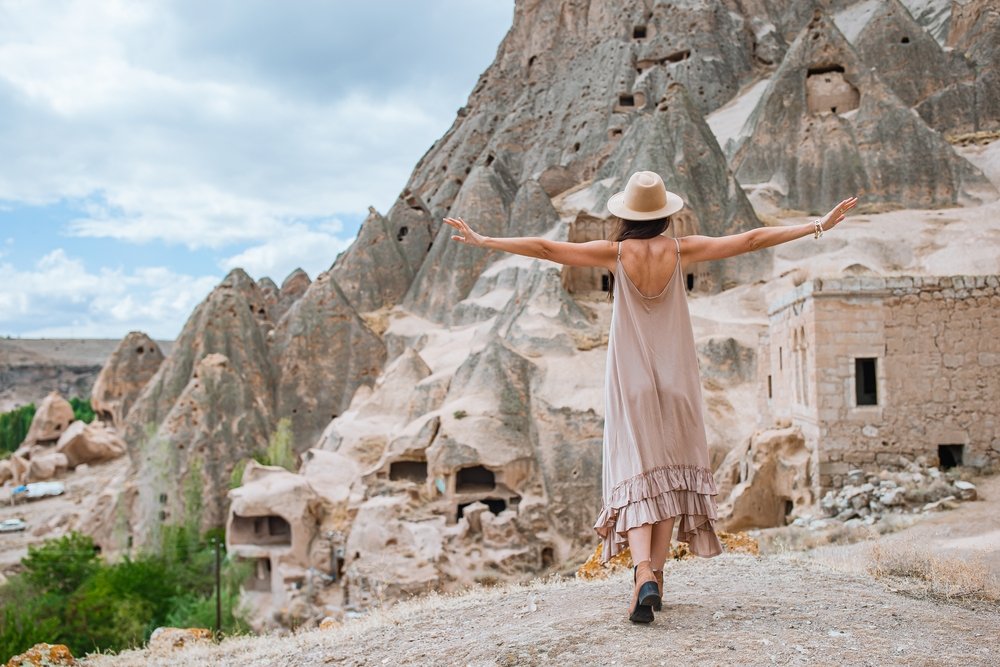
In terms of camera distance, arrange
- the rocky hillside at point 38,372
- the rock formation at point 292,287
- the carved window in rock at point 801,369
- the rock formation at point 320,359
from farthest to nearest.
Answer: the rocky hillside at point 38,372
the rock formation at point 292,287
the rock formation at point 320,359
the carved window in rock at point 801,369

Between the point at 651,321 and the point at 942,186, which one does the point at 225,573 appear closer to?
the point at 651,321

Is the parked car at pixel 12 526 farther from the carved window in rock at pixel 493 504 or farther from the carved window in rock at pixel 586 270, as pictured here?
the carved window in rock at pixel 586 270

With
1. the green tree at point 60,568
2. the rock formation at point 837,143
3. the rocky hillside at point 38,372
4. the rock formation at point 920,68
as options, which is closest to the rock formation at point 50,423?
the green tree at point 60,568

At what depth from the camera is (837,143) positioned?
89.7 feet

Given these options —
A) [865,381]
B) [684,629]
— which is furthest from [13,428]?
[684,629]

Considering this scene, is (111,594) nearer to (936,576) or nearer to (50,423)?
(936,576)

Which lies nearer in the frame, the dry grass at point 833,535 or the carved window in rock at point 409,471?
the dry grass at point 833,535

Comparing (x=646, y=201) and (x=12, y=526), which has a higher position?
(x=646, y=201)

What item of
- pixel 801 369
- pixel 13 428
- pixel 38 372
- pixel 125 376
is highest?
pixel 38 372

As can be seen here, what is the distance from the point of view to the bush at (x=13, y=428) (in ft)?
137

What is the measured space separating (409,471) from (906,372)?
10647 millimetres

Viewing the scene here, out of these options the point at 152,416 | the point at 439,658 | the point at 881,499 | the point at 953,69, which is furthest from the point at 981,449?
the point at 953,69

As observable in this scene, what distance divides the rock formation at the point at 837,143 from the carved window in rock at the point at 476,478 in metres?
A: 14.9

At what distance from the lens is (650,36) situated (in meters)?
41.9
